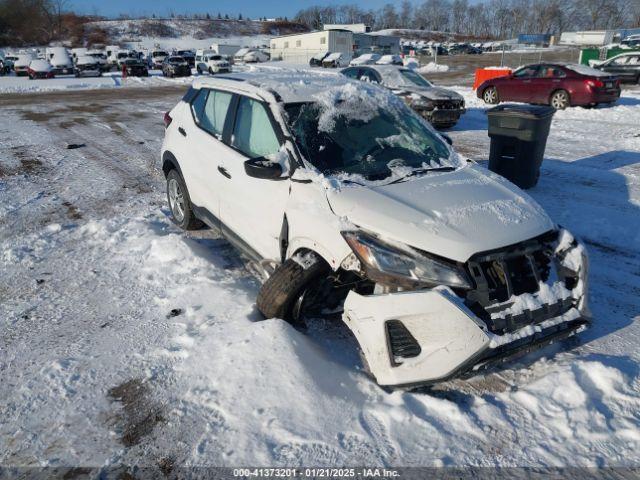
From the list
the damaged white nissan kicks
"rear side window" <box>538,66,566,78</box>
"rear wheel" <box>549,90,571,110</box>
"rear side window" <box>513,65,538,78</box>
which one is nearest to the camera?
the damaged white nissan kicks

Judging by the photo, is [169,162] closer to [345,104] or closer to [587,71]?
[345,104]

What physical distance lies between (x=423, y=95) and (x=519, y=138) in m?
5.83

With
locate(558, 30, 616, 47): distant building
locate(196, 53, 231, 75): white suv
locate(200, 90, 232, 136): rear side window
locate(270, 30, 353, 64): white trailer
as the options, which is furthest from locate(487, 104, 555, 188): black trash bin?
locate(558, 30, 616, 47): distant building

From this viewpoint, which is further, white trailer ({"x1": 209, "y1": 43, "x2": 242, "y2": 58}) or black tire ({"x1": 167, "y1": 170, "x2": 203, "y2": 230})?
white trailer ({"x1": 209, "y1": 43, "x2": 242, "y2": 58})

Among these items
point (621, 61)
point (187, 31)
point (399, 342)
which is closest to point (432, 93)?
point (399, 342)

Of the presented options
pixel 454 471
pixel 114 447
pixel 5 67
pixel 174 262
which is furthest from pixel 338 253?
pixel 5 67

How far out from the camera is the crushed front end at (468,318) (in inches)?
105

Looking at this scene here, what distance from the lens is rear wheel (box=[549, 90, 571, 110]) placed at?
1464cm

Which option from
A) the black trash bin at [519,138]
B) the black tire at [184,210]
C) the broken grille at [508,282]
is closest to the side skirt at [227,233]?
the black tire at [184,210]

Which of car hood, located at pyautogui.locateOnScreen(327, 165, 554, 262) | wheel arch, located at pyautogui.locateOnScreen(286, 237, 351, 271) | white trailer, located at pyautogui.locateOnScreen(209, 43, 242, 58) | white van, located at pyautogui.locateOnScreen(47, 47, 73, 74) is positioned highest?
white trailer, located at pyautogui.locateOnScreen(209, 43, 242, 58)

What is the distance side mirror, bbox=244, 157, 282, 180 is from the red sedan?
13.9m

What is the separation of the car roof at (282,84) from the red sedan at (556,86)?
12469 mm

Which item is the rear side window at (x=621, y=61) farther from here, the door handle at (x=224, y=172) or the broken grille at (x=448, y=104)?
the door handle at (x=224, y=172)

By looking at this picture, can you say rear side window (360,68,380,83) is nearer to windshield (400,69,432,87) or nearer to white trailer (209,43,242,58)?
windshield (400,69,432,87)
